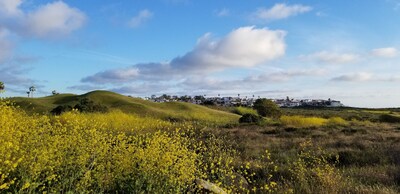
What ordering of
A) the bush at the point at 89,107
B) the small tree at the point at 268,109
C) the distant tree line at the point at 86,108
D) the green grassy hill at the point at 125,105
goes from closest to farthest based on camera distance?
the distant tree line at the point at 86,108 < the bush at the point at 89,107 < the green grassy hill at the point at 125,105 < the small tree at the point at 268,109

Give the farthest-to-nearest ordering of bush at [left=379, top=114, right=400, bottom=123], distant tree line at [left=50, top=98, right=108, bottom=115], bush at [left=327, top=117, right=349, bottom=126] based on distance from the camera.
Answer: bush at [left=379, top=114, right=400, bottom=123] < distant tree line at [left=50, top=98, right=108, bottom=115] < bush at [left=327, top=117, right=349, bottom=126]

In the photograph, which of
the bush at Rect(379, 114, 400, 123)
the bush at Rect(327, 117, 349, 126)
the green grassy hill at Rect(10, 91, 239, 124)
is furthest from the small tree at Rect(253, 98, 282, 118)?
the bush at Rect(379, 114, 400, 123)

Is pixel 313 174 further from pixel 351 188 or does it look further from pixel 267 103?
pixel 267 103

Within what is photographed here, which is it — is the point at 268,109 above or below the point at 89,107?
below

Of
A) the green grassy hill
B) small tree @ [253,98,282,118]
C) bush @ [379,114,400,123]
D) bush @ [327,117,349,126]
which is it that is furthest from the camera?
small tree @ [253,98,282,118]

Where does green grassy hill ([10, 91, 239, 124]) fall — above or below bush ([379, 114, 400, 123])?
above

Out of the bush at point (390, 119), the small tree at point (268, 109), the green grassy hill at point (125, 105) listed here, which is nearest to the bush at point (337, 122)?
the bush at point (390, 119)

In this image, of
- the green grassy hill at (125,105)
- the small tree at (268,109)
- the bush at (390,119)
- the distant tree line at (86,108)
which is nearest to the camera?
the distant tree line at (86,108)

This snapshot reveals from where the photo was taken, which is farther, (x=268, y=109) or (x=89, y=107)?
(x=268, y=109)

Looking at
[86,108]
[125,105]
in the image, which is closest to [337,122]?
[86,108]

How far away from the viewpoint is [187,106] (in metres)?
61.5

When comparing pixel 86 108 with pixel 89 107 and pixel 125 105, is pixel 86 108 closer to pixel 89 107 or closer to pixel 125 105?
pixel 89 107

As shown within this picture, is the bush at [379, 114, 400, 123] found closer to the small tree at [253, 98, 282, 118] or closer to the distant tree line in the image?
the small tree at [253, 98, 282, 118]

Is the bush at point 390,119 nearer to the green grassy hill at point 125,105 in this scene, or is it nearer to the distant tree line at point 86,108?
the green grassy hill at point 125,105
